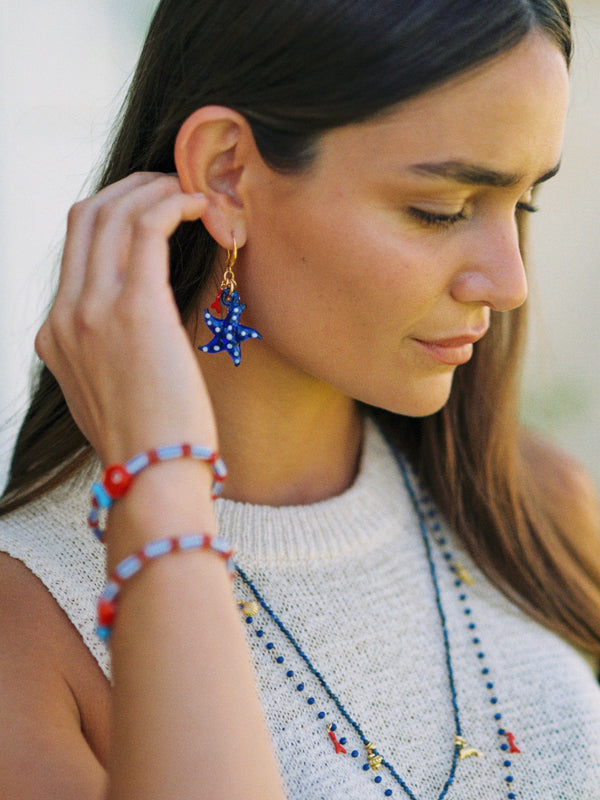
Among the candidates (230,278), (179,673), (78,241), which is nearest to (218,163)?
(230,278)

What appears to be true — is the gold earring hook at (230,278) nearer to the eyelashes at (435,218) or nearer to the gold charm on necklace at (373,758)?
the eyelashes at (435,218)

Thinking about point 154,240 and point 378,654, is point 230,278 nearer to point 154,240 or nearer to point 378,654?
point 154,240

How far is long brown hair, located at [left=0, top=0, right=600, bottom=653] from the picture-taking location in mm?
1273

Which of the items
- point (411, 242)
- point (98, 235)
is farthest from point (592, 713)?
point (98, 235)

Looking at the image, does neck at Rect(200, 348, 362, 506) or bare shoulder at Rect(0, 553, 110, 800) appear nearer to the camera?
bare shoulder at Rect(0, 553, 110, 800)

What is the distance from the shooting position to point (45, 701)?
4.11 feet

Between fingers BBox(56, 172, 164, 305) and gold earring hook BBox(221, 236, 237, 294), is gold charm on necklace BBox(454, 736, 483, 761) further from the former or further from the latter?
fingers BBox(56, 172, 164, 305)

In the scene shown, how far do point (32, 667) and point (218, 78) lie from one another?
2.87ft

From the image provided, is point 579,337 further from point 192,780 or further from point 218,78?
point 192,780

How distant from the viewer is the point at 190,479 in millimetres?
1059

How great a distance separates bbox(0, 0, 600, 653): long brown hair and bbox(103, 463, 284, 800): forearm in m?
0.55

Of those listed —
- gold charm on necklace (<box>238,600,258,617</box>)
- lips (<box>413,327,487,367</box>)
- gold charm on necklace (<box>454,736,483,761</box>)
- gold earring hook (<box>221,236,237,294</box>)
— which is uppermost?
gold earring hook (<box>221,236,237,294</box>)

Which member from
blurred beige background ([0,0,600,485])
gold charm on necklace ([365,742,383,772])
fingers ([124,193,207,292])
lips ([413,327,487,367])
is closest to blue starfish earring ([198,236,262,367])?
fingers ([124,193,207,292])

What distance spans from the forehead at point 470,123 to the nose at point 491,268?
3.9 inches
